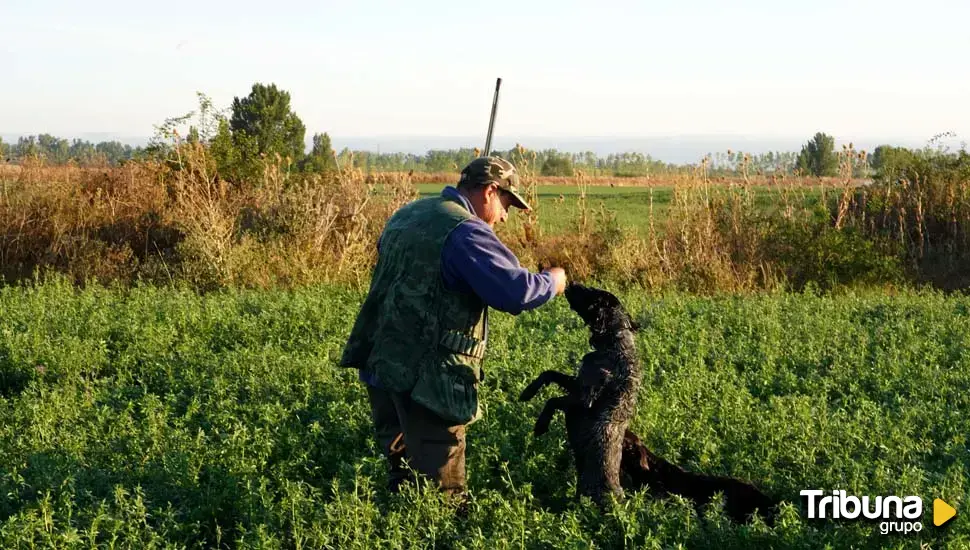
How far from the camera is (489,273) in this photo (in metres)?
4.27

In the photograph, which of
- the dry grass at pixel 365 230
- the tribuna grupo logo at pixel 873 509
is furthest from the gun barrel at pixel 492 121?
the dry grass at pixel 365 230

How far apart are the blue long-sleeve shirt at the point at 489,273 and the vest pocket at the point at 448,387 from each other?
1.19 feet

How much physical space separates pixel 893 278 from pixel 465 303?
11.0m

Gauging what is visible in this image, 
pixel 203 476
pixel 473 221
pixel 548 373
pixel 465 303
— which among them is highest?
pixel 473 221

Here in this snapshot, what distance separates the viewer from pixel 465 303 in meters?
4.52

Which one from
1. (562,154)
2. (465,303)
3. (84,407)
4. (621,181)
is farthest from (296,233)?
(562,154)

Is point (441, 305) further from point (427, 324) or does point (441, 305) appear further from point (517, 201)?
point (517, 201)

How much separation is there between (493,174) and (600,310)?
95 cm

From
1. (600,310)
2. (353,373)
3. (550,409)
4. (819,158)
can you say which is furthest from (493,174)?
(819,158)

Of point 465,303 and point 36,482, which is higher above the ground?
point 465,303

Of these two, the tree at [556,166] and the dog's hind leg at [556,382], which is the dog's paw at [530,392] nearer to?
the dog's hind leg at [556,382]

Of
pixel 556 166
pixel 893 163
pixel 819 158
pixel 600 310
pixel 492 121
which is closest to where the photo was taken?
pixel 600 310

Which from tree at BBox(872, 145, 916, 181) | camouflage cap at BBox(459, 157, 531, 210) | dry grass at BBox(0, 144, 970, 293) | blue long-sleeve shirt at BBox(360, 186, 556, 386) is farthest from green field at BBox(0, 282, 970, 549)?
tree at BBox(872, 145, 916, 181)

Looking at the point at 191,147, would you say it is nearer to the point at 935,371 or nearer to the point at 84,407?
the point at 84,407
